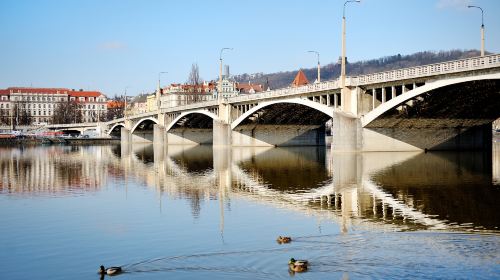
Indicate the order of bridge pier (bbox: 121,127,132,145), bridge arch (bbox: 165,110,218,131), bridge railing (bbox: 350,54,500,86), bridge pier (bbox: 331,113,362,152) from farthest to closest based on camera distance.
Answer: bridge pier (bbox: 121,127,132,145) < bridge arch (bbox: 165,110,218,131) < bridge pier (bbox: 331,113,362,152) < bridge railing (bbox: 350,54,500,86)

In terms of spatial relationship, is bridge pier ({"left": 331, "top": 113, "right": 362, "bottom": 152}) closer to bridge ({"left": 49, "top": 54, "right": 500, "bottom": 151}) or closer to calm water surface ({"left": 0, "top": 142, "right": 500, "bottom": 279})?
bridge ({"left": 49, "top": 54, "right": 500, "bottom": 151})

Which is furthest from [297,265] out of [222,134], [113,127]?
[113,127]

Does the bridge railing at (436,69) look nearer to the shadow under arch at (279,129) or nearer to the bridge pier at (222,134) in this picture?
the shadow under arch at (279,129)

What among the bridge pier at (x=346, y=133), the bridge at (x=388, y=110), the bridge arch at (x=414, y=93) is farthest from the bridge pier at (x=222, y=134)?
the bridge arch at (x=414, y=93)

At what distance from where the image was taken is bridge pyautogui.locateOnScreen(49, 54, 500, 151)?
4650cm

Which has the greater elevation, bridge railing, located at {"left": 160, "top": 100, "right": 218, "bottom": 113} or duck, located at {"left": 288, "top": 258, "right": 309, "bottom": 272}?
bridge railing, located at {"left": 160, "top": 100, "right": 218, "bottom": 113}

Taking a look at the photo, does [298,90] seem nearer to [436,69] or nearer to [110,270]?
[436,69]

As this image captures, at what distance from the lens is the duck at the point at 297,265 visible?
13.9 m

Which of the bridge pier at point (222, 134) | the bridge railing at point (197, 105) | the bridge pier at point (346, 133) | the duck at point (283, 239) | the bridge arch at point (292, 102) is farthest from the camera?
the bridge railing at point (197, 105)

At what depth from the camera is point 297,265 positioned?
13875mm

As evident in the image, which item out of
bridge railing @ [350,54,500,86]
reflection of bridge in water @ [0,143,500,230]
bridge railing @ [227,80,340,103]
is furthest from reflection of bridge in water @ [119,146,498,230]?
bridge railing @ [227,80,340,103]

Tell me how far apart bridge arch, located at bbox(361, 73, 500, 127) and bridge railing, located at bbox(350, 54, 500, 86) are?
0.63 meters

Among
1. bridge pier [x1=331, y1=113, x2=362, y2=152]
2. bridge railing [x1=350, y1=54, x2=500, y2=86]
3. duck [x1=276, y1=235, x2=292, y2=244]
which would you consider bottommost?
duck [x1=276, y1=235, x2=292, y2=244]

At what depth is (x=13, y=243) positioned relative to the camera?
17781 mm
